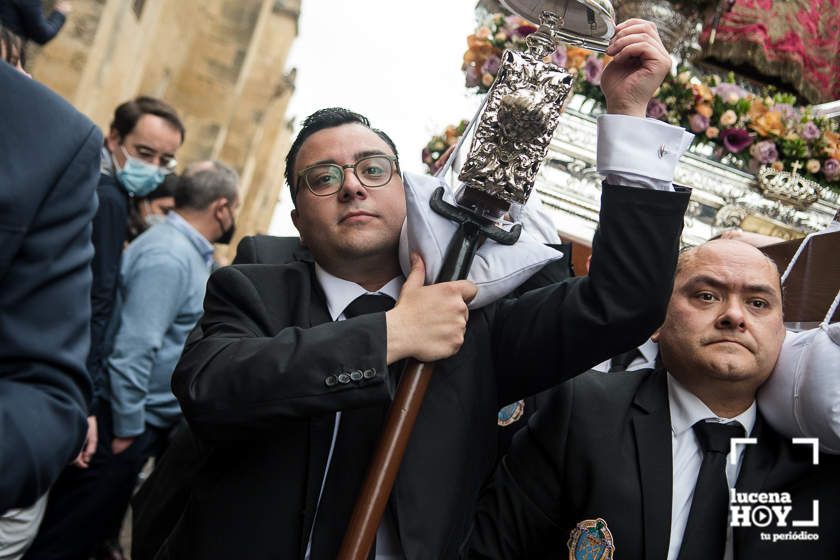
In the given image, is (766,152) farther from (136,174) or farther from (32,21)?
(32,21)

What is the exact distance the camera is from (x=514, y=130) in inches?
76.9

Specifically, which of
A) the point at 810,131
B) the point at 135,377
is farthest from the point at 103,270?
the point at 810,131

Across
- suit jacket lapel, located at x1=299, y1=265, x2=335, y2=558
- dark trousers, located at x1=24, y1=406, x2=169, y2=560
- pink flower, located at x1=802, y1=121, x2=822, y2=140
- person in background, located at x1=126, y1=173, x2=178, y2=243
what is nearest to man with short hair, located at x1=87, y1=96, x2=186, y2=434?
dark trousers, located at x1=24, y1=406, x2=169, y2=560

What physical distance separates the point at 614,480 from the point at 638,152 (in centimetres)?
91

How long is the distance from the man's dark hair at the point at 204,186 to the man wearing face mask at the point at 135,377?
14cm

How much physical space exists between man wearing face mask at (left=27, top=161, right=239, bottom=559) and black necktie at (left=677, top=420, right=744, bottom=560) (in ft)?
9.03

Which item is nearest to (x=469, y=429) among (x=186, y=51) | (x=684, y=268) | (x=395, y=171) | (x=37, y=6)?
(x=395, y=171)

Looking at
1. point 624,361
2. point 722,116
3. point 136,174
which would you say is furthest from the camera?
point 722,116

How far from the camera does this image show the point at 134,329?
4027 mm

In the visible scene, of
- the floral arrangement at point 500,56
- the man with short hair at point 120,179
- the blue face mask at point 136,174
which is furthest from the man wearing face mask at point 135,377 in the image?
the floral arrangement at point 500,56

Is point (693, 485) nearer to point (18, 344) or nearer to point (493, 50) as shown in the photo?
point (18, 344)

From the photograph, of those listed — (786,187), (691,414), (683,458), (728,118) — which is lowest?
(683,458)

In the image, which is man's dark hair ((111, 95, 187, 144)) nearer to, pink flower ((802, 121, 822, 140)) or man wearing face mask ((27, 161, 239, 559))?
man wearing face mask ((27, 161, 239, 559))

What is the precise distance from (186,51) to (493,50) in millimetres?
15876
